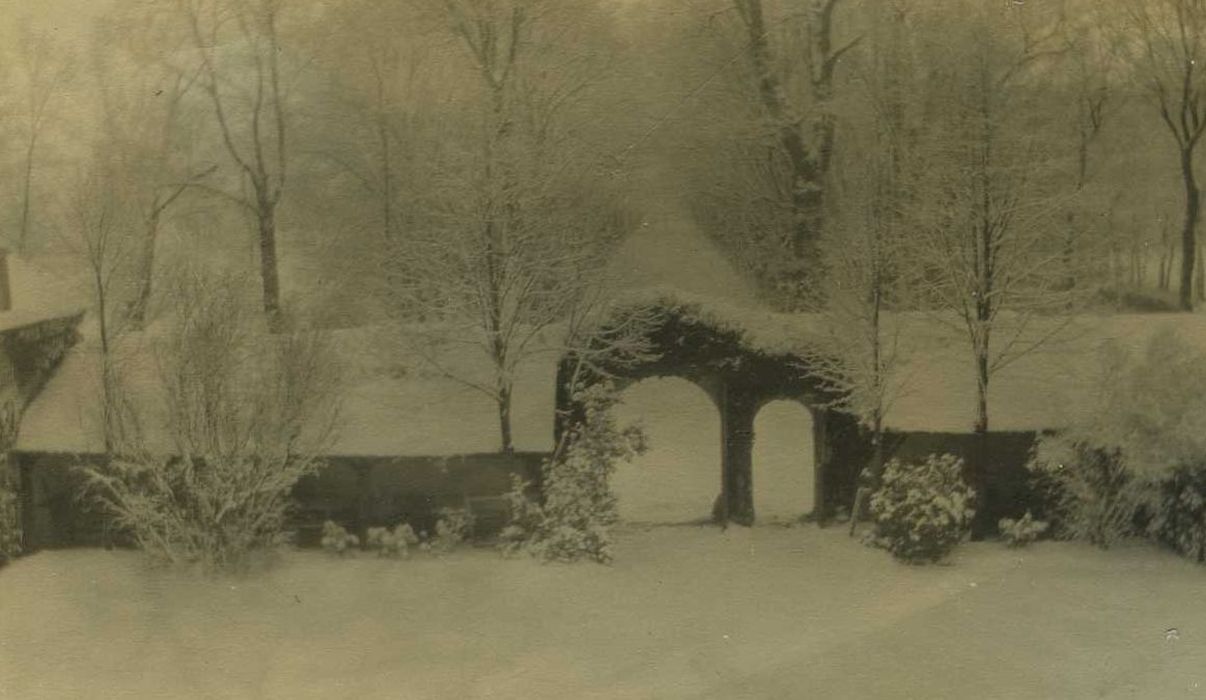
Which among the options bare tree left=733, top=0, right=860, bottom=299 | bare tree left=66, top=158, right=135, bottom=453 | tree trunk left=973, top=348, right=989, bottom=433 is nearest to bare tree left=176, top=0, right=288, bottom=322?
bare tree left=66, top=158, right=135, bottom=453

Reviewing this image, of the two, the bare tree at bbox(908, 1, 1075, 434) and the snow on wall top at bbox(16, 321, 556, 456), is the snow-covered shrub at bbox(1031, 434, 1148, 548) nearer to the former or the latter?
the bare tree at bbox(908, 1, 1075, 434)

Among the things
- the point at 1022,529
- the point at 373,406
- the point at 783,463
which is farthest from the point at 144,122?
the point at 1022,529

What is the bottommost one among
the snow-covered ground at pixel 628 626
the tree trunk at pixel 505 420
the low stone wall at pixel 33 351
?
the snow-covered ground at pixel 628 626

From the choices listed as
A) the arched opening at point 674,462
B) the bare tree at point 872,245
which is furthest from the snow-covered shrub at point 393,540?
the bare tree at point 872,245

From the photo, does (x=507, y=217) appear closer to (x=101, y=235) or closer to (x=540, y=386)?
(x=540, y=386)

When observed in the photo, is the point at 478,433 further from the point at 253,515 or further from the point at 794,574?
the point at 794,574

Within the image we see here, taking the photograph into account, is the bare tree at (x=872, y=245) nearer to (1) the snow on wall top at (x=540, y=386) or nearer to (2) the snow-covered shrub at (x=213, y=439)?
(1) the snow on wall top at (x=540, y=386)
